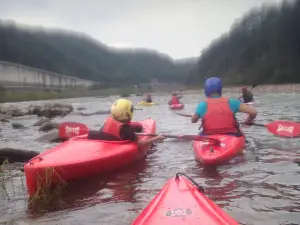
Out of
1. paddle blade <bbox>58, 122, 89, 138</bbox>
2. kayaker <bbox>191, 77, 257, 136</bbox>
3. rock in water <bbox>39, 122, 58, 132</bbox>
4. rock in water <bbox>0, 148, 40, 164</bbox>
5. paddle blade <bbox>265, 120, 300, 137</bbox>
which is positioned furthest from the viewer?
rock in water <bbox>39, 122, 58, 132</bbox>

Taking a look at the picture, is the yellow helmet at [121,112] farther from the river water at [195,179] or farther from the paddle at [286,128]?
the paddle at [286,128]

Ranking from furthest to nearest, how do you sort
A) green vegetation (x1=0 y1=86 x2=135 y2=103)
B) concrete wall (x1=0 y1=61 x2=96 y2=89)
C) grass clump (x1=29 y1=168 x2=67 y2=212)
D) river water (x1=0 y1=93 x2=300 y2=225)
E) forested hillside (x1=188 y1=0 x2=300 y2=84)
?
1. forested hillside (x1=188 y1=0 x2=300 y2=84)
2. concrete wall (x1=0 y1=61 x2=96 y2=89)
3. green vegetation (x1=0 y1=86 x2=135 y2=103)
4. grass clump (x1=29 y1=168 x2=67 y2=212)
5. river water (x1=0 y1=93 x2=300 y2=225)

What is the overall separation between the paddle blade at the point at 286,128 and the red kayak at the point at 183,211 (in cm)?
471

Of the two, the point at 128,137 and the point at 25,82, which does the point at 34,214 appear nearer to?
the point at 128,137

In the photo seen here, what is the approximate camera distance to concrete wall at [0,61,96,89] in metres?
47.9

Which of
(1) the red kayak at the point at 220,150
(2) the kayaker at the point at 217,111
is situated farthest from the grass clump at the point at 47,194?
(2) the kayaker at the point at 217,111

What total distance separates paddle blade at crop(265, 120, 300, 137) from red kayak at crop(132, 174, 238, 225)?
4711 millimetres

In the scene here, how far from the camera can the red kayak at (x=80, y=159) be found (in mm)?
4719

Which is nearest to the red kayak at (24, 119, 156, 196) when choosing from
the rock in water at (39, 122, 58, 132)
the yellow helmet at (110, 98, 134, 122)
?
the yellow helmet at (110, 98, 134, 122)

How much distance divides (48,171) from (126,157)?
162 cm

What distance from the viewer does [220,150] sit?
6.11 meters

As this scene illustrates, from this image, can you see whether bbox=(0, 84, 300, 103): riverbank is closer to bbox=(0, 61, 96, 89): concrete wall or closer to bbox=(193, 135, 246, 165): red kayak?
bbox=(0, 61, 96, 89): concrete wall

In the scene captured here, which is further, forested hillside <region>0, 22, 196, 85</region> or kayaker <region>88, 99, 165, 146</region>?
forested hillside <region>0, 22, 196, 85</region>

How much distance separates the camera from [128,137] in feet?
20.8
